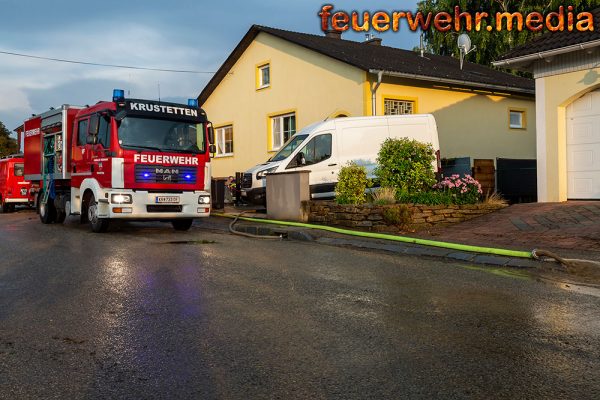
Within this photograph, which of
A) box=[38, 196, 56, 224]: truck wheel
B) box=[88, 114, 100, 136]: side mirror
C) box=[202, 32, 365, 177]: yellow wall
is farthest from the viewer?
box=[202, 32, 365, 177]: yellow wall

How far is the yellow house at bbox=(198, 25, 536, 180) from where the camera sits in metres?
20.2

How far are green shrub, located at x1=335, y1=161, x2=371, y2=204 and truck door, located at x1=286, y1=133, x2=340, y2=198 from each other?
211cm

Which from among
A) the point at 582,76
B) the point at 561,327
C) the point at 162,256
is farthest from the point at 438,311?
the point at 582,76

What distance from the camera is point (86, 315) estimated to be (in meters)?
5.18

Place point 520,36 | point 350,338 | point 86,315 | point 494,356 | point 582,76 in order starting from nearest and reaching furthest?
1. point 494,356
2. point 350,338
3. point 86,315
4. point 582,76
5. point 520,36

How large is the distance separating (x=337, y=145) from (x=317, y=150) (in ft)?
1.85

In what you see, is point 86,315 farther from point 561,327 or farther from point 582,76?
point 582,76

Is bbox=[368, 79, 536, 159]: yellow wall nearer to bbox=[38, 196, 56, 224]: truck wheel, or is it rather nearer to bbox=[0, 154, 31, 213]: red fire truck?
bbox=[38, 196, 56, 224]: truck wheel

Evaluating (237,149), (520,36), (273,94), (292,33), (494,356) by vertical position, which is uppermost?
(520,36)

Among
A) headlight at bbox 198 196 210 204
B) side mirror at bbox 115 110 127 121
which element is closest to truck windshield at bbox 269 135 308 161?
headlight at bbox 198 196 210 204

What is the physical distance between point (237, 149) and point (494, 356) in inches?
886

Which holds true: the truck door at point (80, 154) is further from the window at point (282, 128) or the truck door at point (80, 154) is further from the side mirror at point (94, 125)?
the window at point (282, 128)

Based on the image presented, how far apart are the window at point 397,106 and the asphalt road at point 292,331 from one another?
12757 mm

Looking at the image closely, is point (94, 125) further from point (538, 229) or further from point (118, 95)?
point (538, 229)
